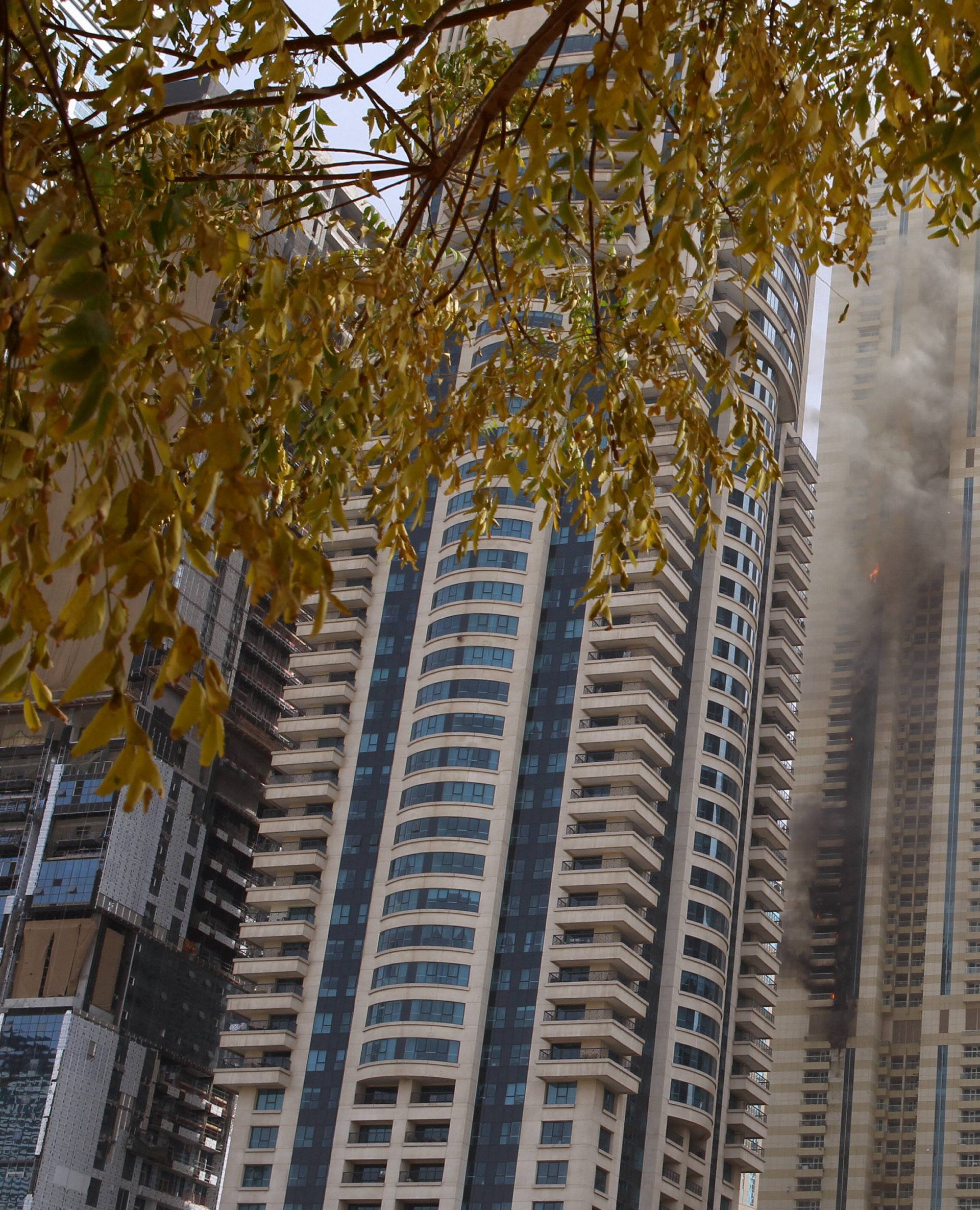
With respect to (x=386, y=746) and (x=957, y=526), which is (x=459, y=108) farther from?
(x=957, y=526)

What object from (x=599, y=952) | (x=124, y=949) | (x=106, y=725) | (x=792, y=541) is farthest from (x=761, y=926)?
(x=106, y=725)

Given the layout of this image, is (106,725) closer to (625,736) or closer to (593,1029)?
(593,1029)

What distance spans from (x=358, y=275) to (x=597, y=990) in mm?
74465

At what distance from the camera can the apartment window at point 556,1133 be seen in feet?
259

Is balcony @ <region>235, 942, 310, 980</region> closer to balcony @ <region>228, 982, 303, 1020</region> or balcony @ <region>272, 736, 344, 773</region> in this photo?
balcony @ <region>228, 982, 303, 1020</region>

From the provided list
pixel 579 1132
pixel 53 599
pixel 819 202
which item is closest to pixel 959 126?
pixel 819 202

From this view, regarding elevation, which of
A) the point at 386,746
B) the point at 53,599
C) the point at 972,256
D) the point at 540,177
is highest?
the point at 972,256

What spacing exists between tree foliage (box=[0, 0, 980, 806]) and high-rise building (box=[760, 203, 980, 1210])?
13896 cm

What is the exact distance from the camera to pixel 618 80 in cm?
695

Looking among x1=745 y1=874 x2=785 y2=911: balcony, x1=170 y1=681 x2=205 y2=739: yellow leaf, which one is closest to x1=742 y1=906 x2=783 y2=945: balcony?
x1=745 y1=874 x2=785 y2=911: balcony

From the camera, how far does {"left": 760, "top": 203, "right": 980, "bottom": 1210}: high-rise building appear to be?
5802 inches

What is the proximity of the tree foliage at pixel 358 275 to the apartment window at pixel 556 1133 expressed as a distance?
70862 mm

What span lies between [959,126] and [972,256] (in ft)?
592

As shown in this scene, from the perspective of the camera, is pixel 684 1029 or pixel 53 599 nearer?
pixel 53 599
